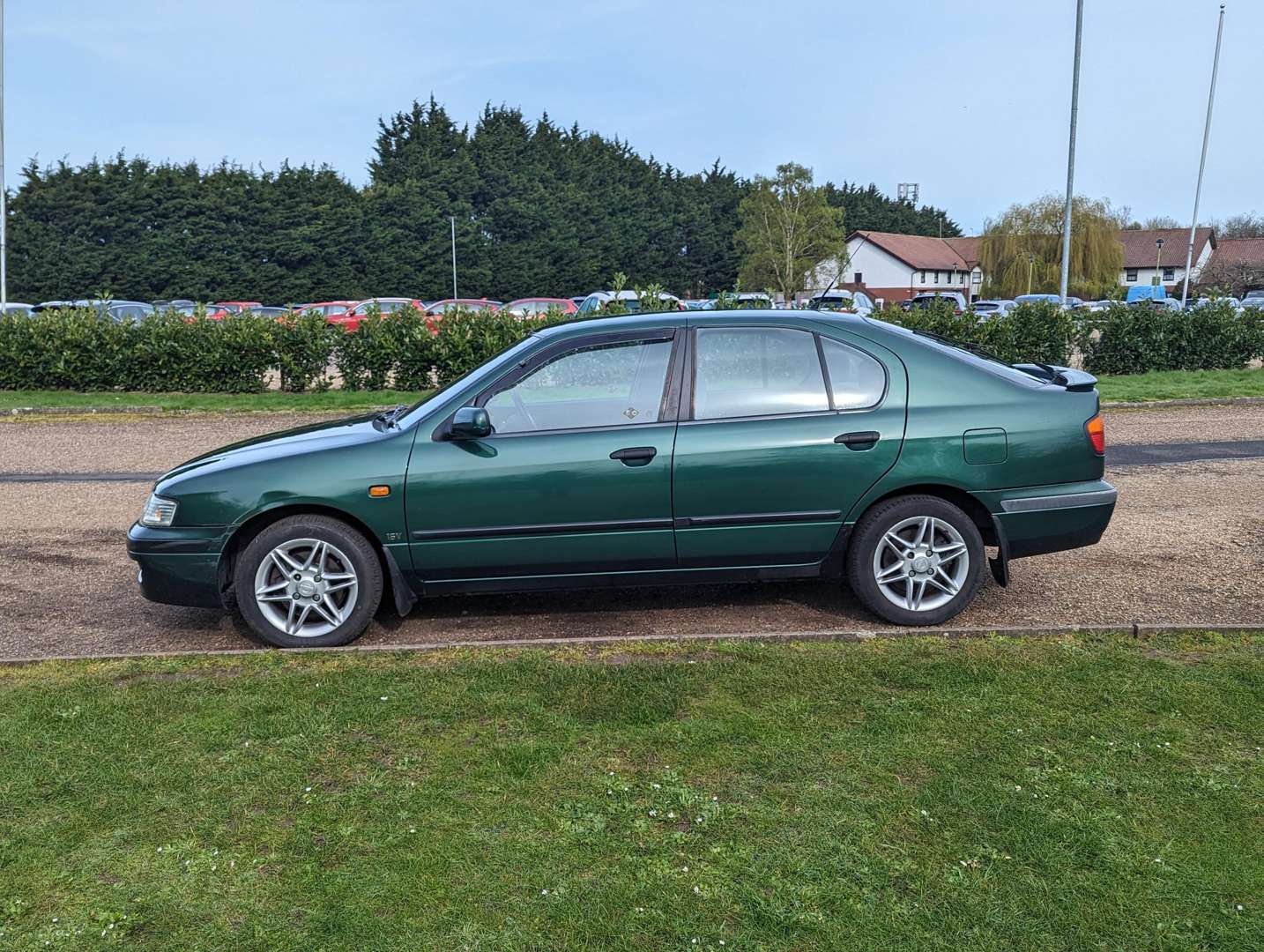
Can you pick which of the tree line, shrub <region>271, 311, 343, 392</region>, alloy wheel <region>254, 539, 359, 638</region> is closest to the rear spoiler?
alloy wheel <region>254, 539, 359, 638</region>

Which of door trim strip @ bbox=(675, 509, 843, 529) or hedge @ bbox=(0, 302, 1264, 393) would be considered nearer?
door trim strip @ bbox=(675, 509, 843, 529)

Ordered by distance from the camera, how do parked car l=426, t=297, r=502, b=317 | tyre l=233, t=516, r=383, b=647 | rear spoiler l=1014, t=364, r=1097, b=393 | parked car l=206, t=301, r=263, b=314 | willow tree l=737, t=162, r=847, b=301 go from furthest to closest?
willow tree l=737, t=162, r=847, b=301 < parked car l=206, t=301, r=263, b=314 < parked car l=426, t=297, r=502, b=317 < rear spoiler l=1014, t=364, r=1097, b=393 < tyre l=233, t=516, r=383, b=647

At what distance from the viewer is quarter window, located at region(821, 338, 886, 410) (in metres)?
5.69

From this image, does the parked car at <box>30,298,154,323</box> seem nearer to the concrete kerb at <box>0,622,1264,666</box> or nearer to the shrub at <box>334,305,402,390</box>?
the shrub at <box>334,305,402,390</box>

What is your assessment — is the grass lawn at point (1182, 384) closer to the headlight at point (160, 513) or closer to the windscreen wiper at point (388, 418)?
the windscreen wiper at point (388, 418)

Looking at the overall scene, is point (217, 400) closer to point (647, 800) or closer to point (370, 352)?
point (370, 352)

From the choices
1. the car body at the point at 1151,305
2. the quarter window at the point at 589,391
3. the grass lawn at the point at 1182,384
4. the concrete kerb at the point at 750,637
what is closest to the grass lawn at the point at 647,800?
the concrete kerb at the point at 750,637

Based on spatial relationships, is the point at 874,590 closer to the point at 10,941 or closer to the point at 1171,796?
the point at 1171,796

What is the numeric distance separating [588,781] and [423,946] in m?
1.05

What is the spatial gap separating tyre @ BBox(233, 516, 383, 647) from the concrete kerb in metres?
0.10

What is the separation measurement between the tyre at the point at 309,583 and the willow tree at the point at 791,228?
5822 cm

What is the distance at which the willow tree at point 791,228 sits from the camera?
63312mm

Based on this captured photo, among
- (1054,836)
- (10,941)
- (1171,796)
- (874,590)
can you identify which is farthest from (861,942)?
(874,590)

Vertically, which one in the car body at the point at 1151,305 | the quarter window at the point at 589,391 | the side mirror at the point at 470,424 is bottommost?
the side mirror at the point at 470,424
